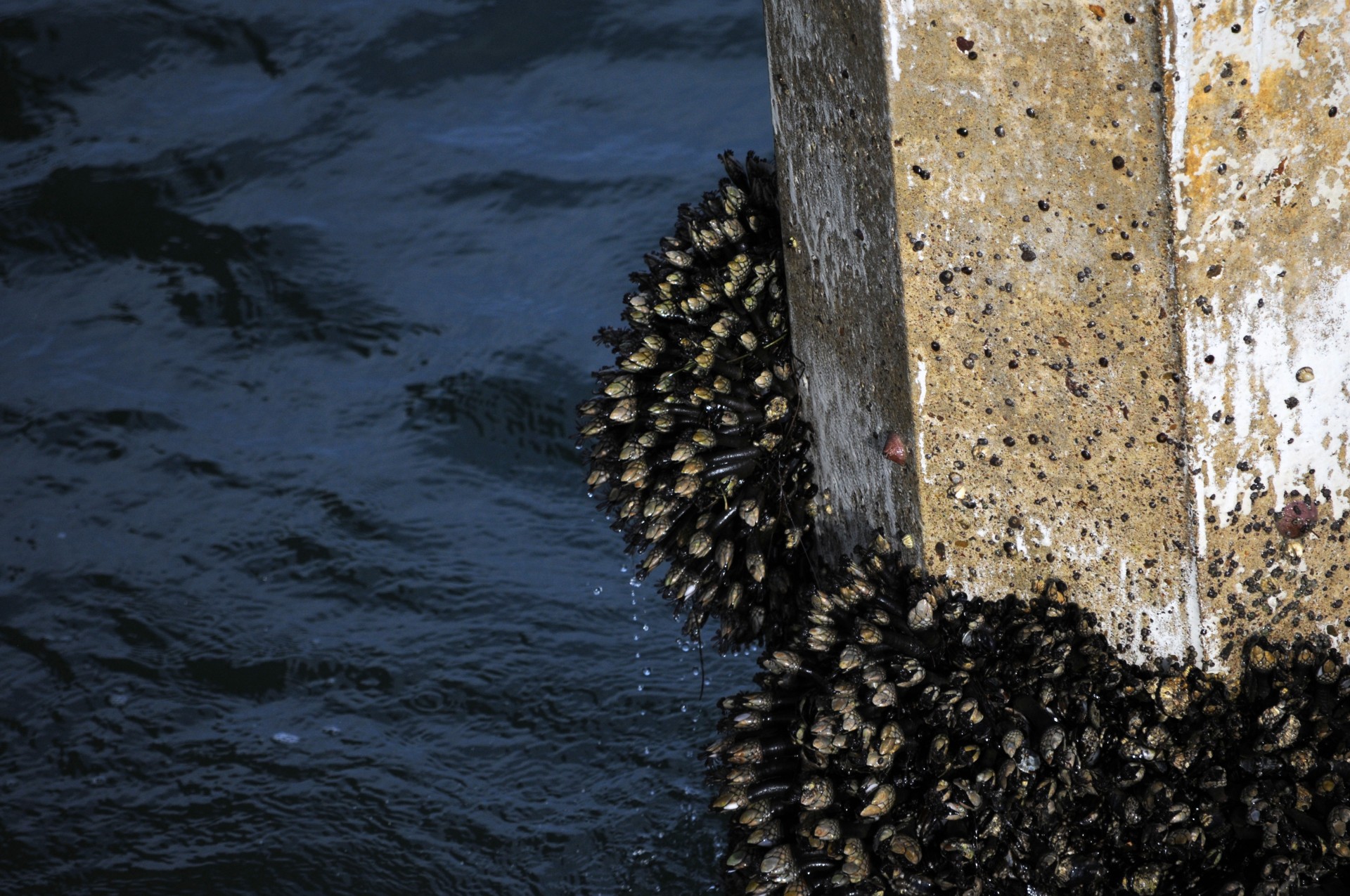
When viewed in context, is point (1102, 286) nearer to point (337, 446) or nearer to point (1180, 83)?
point (1180, 83)

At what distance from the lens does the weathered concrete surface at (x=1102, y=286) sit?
2213mm

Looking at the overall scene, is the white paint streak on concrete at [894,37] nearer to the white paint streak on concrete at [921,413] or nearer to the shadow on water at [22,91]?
the white paint streak on concrete at [921,413]

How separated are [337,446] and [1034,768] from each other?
4502 mm

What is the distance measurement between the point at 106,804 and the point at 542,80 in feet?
17.3

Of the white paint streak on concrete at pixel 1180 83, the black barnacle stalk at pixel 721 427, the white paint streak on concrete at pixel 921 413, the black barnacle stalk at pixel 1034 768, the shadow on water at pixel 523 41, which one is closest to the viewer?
the white paint streak on concrete at pixel 1180 83

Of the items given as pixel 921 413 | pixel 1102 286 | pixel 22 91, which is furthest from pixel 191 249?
pixel 1102 286

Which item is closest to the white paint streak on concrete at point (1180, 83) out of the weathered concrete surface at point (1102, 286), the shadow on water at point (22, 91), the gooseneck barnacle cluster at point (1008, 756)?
the weathered concrete surface at point (1102, 286)

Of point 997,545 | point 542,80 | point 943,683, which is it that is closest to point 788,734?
point 943,683

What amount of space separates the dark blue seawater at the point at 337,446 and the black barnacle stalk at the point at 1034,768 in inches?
55.4

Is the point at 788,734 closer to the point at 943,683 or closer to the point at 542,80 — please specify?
the point at 943,683

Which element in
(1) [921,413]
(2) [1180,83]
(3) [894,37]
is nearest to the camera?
(2) [1180,83]

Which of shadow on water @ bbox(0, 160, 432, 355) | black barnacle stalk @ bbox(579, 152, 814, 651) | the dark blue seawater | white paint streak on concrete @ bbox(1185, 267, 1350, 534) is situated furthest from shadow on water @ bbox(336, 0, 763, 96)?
white paint streak on concrete @ bbox(1185, 267, 1350, 534)

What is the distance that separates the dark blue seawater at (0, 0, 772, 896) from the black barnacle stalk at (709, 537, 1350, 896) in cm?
141

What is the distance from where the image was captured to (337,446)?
632 cm
